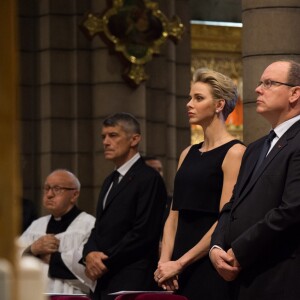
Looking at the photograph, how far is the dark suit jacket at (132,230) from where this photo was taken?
6.36 meters

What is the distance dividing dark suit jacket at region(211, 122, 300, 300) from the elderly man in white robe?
2.59 m

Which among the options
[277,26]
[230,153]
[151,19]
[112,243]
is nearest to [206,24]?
[151,19]

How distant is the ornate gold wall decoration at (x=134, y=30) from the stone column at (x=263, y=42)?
5210 mm

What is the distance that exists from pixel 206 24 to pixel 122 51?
Answer: 467 cm

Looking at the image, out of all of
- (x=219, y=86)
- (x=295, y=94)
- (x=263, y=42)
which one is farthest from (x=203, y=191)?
(x=263, y=42)

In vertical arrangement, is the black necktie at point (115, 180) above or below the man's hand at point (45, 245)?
above

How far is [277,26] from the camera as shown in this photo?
7.77 meters

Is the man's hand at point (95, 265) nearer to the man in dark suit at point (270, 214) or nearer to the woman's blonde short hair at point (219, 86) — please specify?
the woman's blonde short hair at point (219, 86)

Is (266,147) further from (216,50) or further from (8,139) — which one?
(216,50)

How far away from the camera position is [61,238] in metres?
7.32

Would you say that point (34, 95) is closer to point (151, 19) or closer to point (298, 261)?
point (151, 19)

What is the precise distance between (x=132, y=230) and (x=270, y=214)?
212cm

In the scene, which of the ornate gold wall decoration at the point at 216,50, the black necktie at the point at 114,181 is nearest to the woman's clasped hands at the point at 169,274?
the black necktie at the point at 114,181

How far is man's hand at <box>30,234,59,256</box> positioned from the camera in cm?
719
